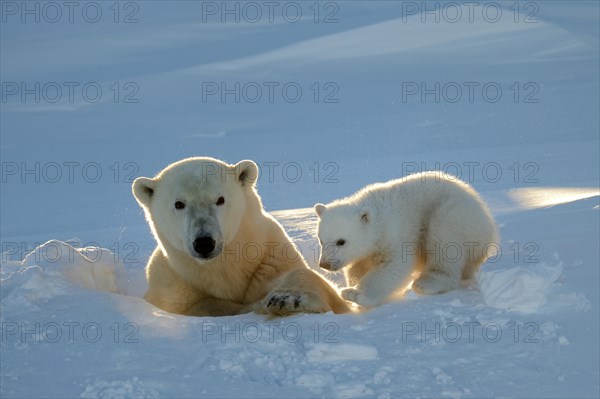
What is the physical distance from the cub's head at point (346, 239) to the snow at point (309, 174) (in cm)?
62

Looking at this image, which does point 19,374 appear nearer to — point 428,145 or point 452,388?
point 452,388

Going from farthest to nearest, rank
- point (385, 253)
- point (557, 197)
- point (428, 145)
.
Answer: point (428, 145), point (557, 197), point (385, 253)

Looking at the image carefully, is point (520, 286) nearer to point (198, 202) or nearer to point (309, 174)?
point (198, 202)

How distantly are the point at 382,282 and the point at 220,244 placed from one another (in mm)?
907

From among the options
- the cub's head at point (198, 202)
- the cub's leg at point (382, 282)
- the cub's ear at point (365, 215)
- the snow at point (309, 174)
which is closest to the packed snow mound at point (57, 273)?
the snow at point (309, 174)

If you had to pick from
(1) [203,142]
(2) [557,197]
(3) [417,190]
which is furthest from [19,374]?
(1) [203,142]

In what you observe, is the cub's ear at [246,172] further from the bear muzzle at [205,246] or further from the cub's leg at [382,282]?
the cub's leg at [382,282]

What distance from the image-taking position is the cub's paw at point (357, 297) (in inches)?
168

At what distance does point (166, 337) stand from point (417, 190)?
189 cm

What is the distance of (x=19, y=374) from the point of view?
3.22 metres

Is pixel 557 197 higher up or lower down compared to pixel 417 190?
lower down

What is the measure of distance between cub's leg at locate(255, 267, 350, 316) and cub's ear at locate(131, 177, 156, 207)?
101 cm

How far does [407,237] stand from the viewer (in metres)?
4.59

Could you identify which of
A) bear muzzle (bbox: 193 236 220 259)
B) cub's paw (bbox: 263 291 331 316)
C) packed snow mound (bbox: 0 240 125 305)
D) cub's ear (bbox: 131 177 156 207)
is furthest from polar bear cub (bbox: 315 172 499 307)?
packed snow mound (bbox: 0 240 125 305)
